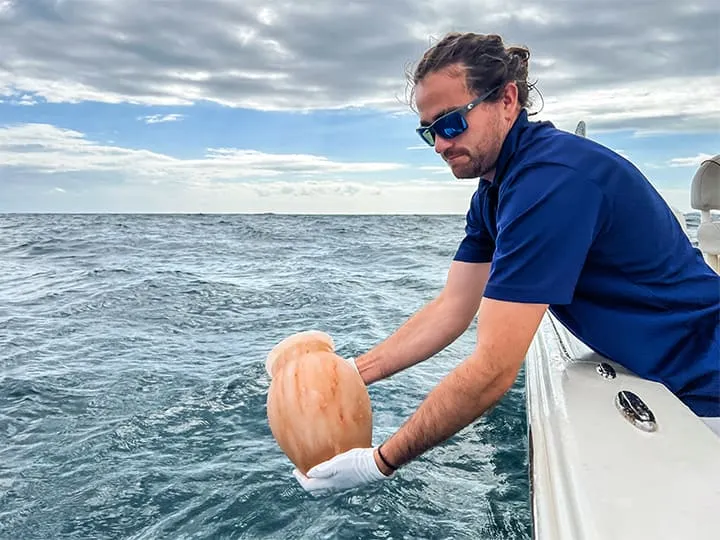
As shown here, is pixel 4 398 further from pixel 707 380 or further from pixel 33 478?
pixel 707 380

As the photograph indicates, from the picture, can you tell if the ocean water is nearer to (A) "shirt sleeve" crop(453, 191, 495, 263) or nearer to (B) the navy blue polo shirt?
(B) the navy blue polo shirt

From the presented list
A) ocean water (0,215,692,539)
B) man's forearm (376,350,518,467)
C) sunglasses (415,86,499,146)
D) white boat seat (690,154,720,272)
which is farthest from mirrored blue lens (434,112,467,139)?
white boat seat (690,154,720,272)

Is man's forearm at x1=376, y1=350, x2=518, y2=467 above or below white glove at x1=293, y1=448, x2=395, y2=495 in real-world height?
above

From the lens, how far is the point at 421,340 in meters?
2.72

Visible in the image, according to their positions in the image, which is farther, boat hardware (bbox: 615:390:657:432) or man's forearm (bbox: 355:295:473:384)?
man's forearm (bbox: 355:295:473:384)

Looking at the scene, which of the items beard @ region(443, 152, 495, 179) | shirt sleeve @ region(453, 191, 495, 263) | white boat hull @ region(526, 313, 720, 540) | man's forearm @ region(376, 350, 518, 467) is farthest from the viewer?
shirt sleeve @ region(453, 191, 495, 263)

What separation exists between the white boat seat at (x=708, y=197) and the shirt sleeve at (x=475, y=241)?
6.88 feet

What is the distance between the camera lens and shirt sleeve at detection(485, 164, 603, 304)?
167cm

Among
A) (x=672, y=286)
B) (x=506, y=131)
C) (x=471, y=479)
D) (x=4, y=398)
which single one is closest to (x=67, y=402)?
(x=4, y=398)

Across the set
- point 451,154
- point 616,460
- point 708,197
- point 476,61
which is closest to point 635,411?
point 616,460

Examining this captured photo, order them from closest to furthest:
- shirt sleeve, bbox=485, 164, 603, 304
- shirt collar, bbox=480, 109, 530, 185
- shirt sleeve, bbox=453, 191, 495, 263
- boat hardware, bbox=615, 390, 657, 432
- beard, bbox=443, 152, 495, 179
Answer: boat hardware, bbox=615, 390, 657, 432 → shirt sleeve, bbox=485, 164, 603, 304 → shirt collar, bbox=480, 109, 530, 185 → beard, bbox=443, 152, 495, 179 → shirt sleeve, bbox=453, 191, 495, 263

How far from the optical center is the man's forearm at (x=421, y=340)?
106 inches

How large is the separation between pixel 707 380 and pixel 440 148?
114 cm

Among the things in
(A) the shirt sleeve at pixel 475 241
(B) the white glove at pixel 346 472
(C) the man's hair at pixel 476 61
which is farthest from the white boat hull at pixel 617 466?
(C) the man's hair at pixel 476 61
